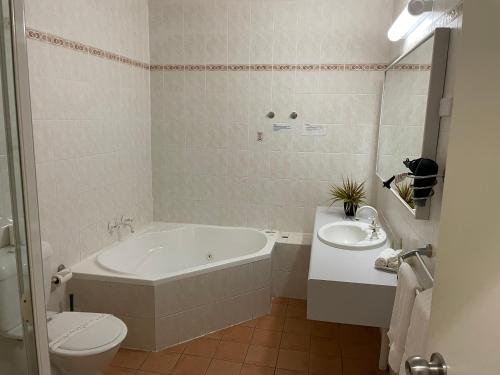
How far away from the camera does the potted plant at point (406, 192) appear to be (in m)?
1.91

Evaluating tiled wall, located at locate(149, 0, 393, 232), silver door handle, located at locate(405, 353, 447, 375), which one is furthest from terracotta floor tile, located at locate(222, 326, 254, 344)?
silver door handle, located at locate(405, 353, 447, 375)

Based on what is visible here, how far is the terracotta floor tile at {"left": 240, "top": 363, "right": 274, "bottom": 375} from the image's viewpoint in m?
2.33

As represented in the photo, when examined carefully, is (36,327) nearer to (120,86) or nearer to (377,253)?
(377,253)

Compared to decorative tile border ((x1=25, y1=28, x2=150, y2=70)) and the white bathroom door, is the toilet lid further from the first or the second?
the white bathroom door

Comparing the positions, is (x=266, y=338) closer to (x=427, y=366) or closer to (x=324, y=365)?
(x=324, y=365)

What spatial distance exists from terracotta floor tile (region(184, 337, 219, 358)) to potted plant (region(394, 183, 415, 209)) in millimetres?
1550

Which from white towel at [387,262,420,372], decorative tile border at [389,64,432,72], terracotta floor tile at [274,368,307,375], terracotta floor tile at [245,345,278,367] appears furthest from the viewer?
terracotta floor tile at [245,345,278,367]

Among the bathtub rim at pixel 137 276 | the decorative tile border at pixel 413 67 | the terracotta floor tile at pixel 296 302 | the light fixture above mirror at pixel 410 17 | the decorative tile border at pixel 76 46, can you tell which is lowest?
the terracotta floor tile at pixel 296 302

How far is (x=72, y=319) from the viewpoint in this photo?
2113 mm

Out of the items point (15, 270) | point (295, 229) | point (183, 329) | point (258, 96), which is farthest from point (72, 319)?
point (258, 96)

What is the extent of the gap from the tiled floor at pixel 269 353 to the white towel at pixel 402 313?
0.99 metres

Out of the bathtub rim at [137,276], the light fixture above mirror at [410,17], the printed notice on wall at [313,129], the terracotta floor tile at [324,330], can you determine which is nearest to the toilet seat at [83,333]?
the bathtub rim at [137,276]

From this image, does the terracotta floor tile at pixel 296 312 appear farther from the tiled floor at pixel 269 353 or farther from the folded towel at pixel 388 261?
the folded towel at pixel 388 261

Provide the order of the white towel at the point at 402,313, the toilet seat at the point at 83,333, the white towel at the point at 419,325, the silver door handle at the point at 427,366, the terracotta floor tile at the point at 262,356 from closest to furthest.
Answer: the silver door handle at the point at 427,366 → the white towel at the point at 419,325 → the white towel at the point at 402,313 → the toilet seat at the point at 83,333 → the terracotta floor tile at the point at 262,356
